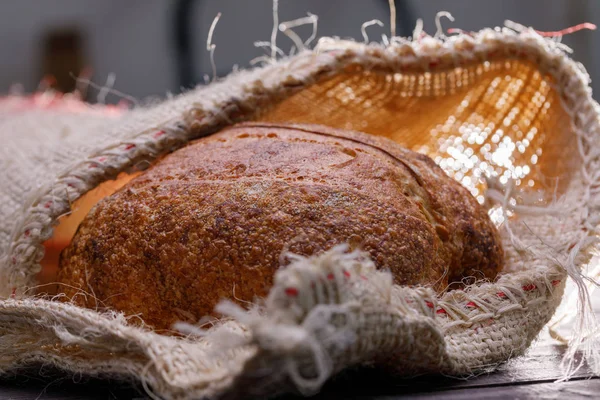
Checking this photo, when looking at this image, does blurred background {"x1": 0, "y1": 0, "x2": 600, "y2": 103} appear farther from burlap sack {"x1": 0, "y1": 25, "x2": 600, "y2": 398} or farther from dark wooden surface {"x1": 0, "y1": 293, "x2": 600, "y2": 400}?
dark wooden surface {"x1": 0, "y1": 293, "x2": 600, "y2": 400}

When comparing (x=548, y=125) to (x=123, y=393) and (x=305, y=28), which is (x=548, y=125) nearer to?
(x=123, y=393)

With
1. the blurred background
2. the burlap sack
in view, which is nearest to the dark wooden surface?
the burlap sack

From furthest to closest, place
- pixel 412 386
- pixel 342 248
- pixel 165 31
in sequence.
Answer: pixel 165 31
pixel 412 386
pixel 342 248

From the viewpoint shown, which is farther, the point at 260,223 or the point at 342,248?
the point at 260,223

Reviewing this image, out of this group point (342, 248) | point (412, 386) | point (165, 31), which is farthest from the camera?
point (165, 31)

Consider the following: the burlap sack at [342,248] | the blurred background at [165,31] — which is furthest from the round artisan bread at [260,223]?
the blurred background at [165,31]

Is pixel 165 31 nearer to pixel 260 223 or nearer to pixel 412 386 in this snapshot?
pixel 260 223

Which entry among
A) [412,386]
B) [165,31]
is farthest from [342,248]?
[165,31]
